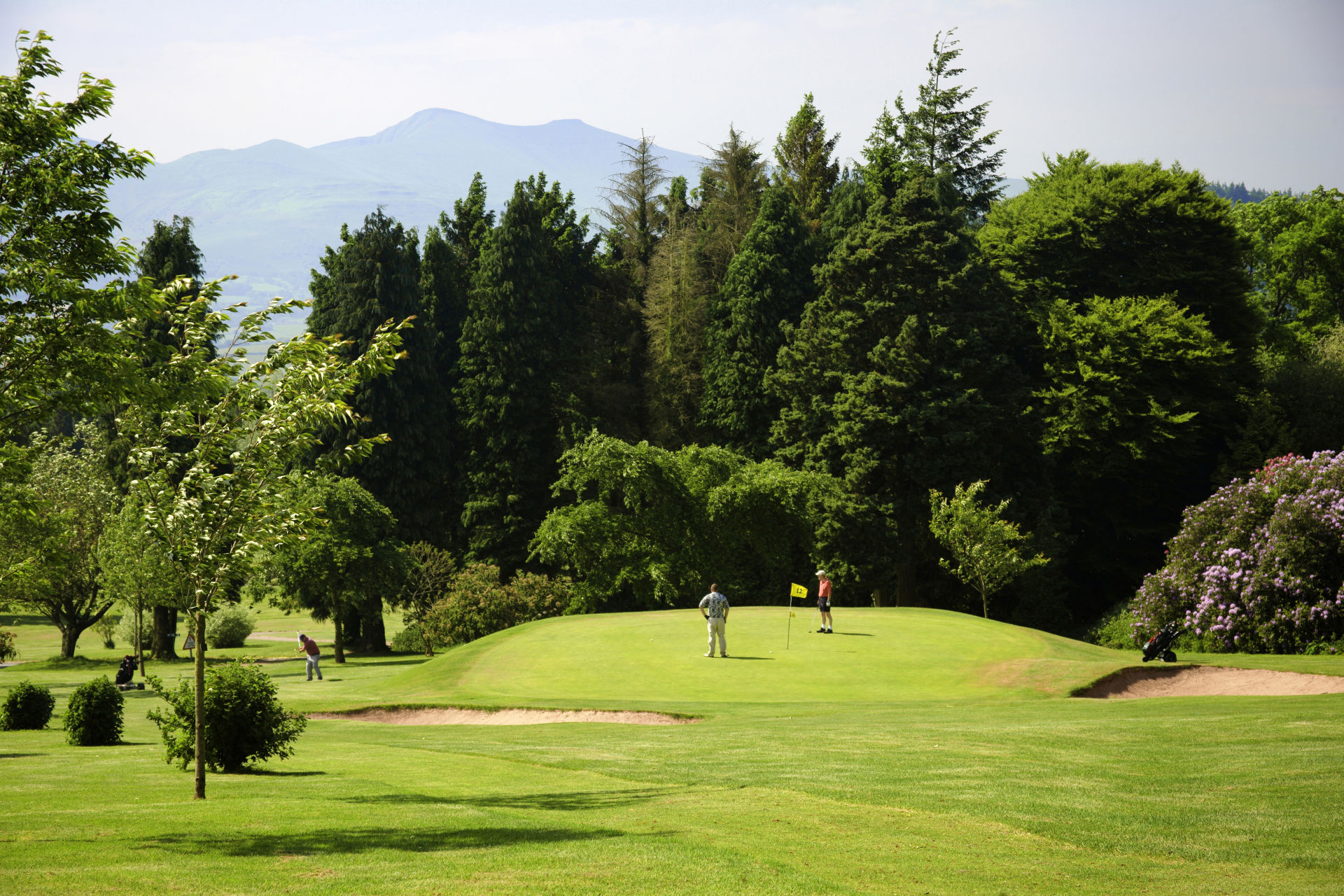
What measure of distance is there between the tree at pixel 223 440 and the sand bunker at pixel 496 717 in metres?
10.6

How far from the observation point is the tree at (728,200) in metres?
60.3

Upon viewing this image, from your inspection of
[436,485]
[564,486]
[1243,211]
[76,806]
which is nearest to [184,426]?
[76,806]

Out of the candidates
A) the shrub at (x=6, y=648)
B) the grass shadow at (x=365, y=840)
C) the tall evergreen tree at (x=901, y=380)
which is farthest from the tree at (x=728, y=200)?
the grass shadow at (x=365, y=840)

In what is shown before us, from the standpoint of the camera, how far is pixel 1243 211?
6438 cm

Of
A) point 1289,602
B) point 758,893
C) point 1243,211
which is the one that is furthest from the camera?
point 1243,211

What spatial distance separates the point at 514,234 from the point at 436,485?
597 inches

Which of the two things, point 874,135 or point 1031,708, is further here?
point 874,135

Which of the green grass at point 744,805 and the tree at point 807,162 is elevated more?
the tree at point 807,162

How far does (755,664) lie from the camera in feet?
86.0

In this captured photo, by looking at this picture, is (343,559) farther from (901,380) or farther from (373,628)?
(901,380)

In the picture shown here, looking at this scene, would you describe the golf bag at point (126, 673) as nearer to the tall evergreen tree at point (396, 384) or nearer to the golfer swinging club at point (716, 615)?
the golfer swinging club at point (716, 615)

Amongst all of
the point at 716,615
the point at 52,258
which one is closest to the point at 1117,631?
the point at 716,615

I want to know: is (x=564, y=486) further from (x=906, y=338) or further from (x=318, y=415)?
(x=318, y=415)

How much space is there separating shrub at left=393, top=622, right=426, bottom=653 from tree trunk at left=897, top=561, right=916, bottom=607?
23887 millimetres
